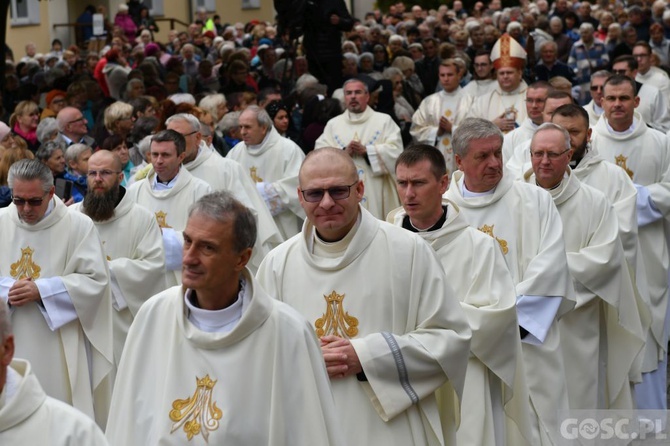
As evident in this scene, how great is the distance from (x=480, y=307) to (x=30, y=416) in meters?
2.90

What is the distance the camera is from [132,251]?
27.2 ft

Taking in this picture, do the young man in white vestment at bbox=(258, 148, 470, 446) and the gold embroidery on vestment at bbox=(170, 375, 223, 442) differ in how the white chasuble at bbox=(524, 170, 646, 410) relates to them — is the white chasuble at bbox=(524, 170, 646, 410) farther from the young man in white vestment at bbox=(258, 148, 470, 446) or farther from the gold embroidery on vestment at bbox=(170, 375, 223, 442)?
the gold embroidery on vestment at bbox=(170, 375, 223, 442)

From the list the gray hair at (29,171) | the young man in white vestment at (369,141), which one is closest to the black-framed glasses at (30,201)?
the gray hair at (29,171)

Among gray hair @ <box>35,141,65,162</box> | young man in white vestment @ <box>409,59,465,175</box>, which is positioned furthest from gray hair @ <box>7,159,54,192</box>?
young man in white vestment @ <box>409,59,465,175</box>

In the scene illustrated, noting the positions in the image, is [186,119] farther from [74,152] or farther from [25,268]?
[25,268]

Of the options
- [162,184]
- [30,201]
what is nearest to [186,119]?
[162,184]

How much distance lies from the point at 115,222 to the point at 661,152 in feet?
13.7

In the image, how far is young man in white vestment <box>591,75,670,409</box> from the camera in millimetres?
9188

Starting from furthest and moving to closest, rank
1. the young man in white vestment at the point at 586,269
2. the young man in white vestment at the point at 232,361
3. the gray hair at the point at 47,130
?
the gray hair at the point at 47,130
the young man in white vestment at the point at 586,269
the young man in white vestment at the point at 232,361

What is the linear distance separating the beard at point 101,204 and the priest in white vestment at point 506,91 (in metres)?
5.42

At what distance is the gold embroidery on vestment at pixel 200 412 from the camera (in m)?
4.25

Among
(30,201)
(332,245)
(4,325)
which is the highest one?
(4,325)

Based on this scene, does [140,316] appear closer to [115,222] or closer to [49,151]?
[115,222]

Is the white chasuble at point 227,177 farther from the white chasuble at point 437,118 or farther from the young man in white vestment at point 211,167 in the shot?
the white chasuble at point 437,118
